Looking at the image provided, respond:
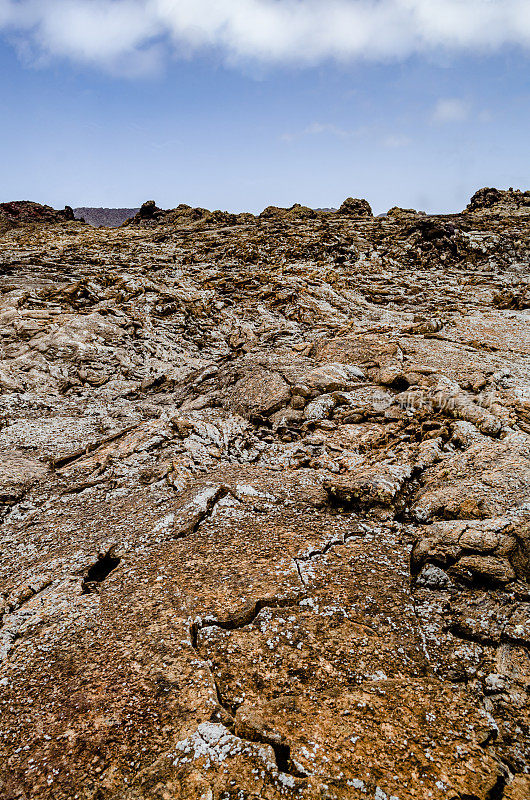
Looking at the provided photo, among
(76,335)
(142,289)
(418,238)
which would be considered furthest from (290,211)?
(76,335)

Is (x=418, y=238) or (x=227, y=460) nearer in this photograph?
(x=227, y=460)

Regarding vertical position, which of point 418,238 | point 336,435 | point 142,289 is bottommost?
point 336,435

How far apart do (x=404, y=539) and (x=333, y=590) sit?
1.74 metres

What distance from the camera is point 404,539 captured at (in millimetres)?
7062

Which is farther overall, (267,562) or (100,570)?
(100,570)

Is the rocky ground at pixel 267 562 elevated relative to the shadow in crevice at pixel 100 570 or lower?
elevated

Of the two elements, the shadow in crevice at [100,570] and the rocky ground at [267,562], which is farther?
the shadow in crevice at [100,570]

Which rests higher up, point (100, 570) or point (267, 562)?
point (267, 562)

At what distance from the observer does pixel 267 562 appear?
6758mm

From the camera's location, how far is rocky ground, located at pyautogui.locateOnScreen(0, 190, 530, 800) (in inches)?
165

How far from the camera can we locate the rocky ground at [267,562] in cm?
420

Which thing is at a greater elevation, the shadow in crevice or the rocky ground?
the rocky ground

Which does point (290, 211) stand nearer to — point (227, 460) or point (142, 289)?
point (142, 289)

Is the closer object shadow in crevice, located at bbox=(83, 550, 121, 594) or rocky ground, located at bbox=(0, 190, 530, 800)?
rocky ground, located at bbox=(0, 190, 530, 800)
